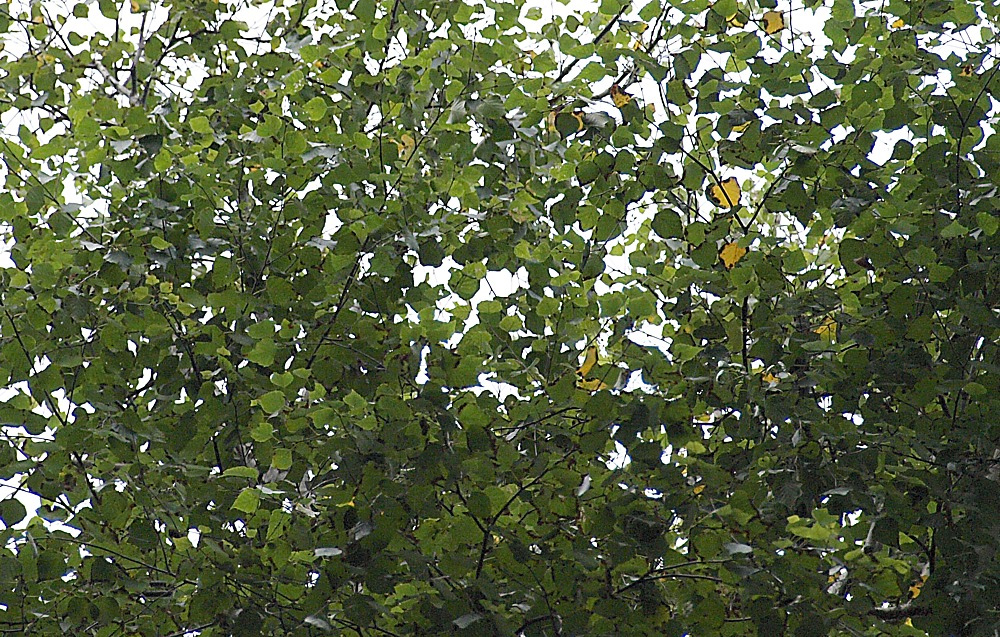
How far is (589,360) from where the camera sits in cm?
253

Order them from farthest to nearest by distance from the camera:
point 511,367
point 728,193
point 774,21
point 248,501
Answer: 1. point 774,21
2. point 728,193
3. point 511,367
4. point 248,501

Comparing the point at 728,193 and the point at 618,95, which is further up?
the point at 618,95

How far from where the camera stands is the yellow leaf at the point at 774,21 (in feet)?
8.89

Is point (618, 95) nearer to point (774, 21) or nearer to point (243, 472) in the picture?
point (774, 21)

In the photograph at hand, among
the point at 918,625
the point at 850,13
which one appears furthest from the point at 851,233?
the point at 918,625

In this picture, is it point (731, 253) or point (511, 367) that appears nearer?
point (511, 367)

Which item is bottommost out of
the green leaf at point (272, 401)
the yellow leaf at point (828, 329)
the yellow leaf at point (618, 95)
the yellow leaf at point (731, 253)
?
the green leaf at point (272, 401)

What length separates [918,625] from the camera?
2.29 metres

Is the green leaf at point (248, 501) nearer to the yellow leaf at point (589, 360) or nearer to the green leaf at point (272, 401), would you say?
the green leaf at point (272, 401)

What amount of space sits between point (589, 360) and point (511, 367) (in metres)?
0.27

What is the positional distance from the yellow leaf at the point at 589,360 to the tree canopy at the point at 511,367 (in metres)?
0.07

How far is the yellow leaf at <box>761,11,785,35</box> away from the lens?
2709mm

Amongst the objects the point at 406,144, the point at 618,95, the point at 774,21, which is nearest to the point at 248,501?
the point at 406,144

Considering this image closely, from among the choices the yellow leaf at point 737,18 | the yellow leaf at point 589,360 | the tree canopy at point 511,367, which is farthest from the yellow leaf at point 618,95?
the yellow leaf at point 589,360
